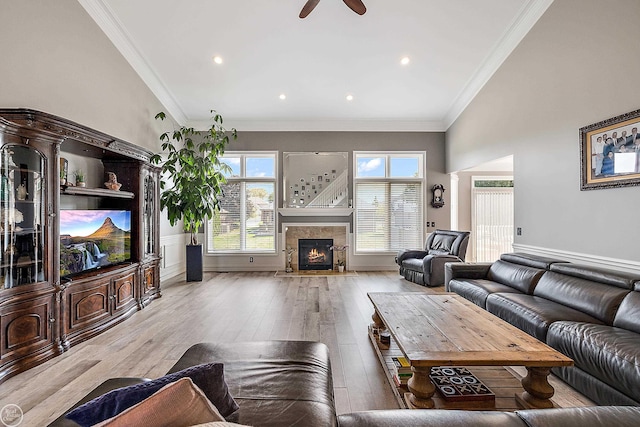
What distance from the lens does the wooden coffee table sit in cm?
175

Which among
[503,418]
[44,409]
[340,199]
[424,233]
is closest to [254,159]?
[340,199]

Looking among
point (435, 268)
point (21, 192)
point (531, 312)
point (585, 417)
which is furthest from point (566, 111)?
point (21, 192)

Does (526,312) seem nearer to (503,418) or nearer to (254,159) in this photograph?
(503,418)

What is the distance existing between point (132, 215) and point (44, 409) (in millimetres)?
2725

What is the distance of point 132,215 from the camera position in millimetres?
4340

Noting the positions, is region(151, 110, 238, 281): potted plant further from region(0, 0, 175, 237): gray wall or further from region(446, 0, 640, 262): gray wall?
region(446, 0, 640, 262): gray wall

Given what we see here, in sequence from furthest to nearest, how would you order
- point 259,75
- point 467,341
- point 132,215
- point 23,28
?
1. point 259,75
2. point 132,215
3. point 23,28
4. point 467,341

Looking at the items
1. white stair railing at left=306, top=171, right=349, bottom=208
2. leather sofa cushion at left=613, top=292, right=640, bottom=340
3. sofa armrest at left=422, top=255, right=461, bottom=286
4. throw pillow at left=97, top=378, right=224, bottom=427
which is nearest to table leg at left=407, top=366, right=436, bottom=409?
throw pillow at left=97, top=378, right=224, bottom=427

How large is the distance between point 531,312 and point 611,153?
1791 millimetres

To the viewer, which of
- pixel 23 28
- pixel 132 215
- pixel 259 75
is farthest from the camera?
pixel 259 75

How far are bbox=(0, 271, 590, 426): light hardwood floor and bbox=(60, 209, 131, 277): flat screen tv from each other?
0.81m

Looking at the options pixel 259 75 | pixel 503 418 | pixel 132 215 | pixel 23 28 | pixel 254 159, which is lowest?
pixel 503 418

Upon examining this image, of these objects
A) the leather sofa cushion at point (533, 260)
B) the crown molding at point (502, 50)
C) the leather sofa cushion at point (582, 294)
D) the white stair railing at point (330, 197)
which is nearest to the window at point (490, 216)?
the crown molding at point (502, 50)

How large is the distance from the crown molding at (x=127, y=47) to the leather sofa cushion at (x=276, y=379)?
14.1ft
